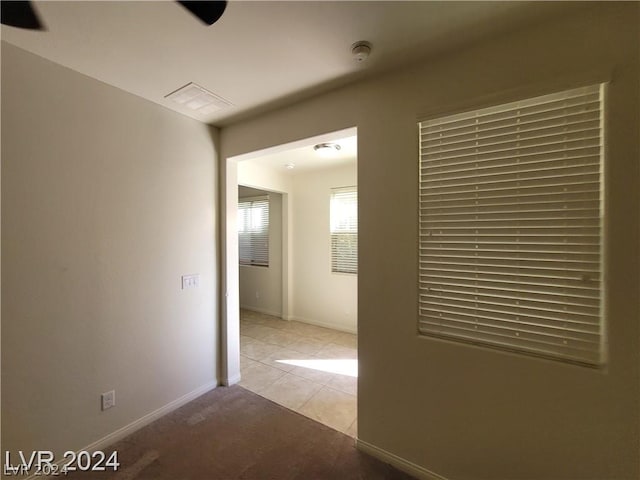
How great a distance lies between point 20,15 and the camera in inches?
51.6

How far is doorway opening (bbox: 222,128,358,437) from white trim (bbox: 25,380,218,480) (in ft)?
0.93

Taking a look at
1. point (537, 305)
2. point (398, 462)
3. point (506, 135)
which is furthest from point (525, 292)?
point (398, 462)

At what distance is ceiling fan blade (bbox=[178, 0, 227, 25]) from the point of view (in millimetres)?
994

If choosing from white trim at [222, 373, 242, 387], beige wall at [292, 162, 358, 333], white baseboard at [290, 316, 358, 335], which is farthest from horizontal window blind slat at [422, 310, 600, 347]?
white baseboard at [290, 316, 358, 335]

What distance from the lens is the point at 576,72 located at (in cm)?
127

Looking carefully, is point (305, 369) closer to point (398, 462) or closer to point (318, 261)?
point (398, 462)

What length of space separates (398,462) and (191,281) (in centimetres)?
216

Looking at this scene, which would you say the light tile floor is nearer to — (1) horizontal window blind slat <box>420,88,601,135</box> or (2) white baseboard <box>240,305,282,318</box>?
(2) white baseboard <box>240,305,282,318</box>

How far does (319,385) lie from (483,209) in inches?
89.2

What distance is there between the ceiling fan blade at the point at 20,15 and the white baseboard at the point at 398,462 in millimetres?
3116

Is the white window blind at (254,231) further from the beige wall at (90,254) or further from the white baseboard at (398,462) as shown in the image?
the white baseboard at (398,462)

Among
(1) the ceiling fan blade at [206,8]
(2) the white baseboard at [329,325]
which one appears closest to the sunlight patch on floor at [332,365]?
(2) the white baseboard at [329,325]

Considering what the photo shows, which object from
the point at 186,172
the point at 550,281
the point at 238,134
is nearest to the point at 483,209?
the point at 550,281

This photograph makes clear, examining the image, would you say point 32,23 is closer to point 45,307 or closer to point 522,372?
point 45,307
